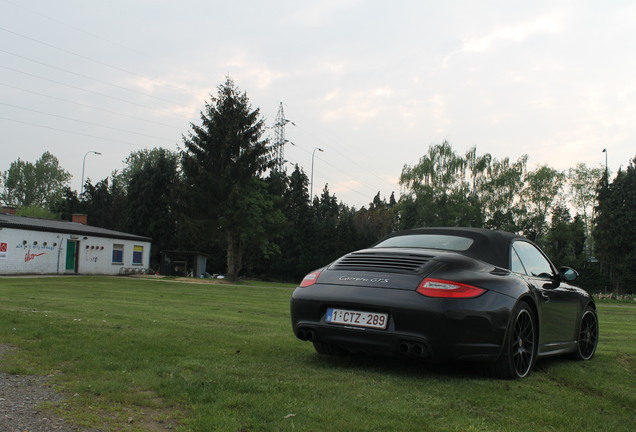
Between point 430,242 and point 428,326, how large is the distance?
144 cm

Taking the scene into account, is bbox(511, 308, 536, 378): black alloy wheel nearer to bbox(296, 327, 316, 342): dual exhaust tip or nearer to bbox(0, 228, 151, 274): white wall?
bbox(296, 327, 316, 342): dual exhaust tip

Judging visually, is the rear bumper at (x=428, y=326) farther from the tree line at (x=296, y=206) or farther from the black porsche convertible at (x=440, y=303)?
the tree line at (x=296, y=206)

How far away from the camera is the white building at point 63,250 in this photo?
32.8 metres

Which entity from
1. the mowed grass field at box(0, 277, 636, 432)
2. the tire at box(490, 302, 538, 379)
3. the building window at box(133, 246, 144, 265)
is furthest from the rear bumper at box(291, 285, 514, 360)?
the building window at box(133, 246, 144, 265)

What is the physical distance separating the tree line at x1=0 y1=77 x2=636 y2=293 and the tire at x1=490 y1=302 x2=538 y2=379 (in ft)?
113

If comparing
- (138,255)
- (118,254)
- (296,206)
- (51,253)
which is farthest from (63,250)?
(296,206)

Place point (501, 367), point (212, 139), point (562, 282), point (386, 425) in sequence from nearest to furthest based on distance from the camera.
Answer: point (386, 425)
point (501, 367)
point (562, 282)
point (212, 139)

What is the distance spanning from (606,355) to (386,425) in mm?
5230

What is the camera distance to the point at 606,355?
7.36 m

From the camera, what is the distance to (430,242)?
5957 millimetres

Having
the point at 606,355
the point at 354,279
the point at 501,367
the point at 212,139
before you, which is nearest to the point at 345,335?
the point at 354,279

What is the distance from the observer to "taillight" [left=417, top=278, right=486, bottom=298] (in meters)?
4.79

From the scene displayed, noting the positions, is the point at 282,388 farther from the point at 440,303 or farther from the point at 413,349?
the point at 440,303

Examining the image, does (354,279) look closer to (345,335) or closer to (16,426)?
(345,335)
